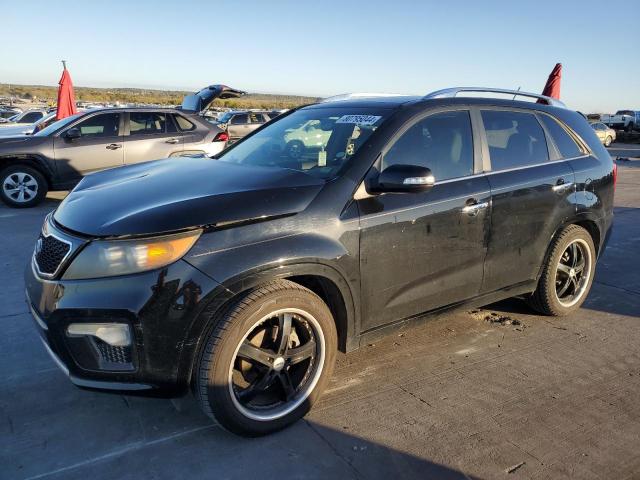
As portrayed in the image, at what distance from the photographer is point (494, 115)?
385cm

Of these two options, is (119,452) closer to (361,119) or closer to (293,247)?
(293,247)

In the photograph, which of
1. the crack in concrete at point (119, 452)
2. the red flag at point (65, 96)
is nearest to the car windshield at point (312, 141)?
the crack in concrete at point (119, 452)

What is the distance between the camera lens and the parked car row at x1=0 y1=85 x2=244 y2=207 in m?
8.98

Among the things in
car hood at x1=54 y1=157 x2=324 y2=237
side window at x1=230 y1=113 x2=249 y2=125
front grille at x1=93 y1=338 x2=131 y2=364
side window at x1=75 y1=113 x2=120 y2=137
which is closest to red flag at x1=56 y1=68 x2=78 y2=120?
side window at x1=75 y1=113 x2=120 y2=137

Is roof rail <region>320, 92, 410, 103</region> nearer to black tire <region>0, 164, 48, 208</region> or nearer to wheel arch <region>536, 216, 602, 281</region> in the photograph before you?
wheel arch <region>536, 216, 602, 281</region>

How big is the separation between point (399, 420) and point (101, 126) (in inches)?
340

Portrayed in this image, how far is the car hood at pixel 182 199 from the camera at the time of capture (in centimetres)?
250

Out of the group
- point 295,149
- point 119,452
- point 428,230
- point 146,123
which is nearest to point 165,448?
point 119,452

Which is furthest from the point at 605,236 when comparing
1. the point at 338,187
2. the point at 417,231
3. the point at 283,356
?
the point at 283,356

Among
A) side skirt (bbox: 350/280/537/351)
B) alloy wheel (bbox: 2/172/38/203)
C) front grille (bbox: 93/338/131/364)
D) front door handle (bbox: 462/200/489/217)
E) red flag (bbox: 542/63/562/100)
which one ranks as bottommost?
alloy wheel (bbox: 2/172/38/203)

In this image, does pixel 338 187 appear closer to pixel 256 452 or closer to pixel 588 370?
pixel 256 452

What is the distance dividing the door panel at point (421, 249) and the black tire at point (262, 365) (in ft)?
1.27

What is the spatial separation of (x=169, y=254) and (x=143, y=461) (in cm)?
105

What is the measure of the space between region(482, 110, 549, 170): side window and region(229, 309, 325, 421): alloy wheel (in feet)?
6.14
